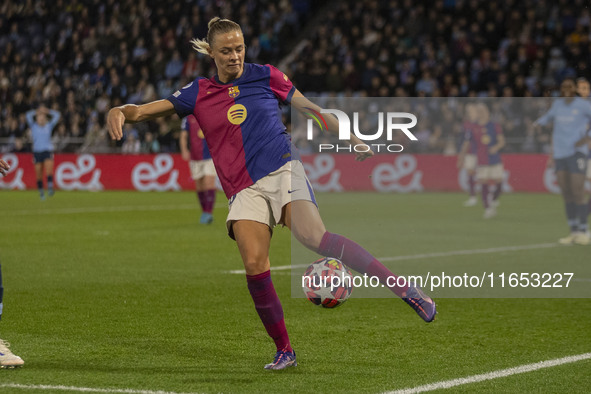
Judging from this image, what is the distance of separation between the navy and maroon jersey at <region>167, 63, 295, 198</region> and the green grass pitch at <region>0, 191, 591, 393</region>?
115cm

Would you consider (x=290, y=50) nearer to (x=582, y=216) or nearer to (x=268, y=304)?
(x=582, y=216)

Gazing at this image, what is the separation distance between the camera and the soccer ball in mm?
5816

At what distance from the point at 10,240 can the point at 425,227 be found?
20.4 feet

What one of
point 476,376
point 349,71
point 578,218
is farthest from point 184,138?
point 476,376

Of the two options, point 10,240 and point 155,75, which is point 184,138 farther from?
point 155,75

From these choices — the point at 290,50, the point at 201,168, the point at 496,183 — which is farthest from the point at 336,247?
the point at 290,50

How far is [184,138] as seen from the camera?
16.9 metres

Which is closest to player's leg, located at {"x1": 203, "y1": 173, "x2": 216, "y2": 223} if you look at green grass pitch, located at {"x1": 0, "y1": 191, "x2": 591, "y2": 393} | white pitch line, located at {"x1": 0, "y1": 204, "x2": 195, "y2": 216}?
green grass pitch, located at {"x1": 0, "y1": 191, "x2": 591, "y2": 393}

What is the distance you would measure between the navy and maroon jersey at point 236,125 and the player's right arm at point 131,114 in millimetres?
93

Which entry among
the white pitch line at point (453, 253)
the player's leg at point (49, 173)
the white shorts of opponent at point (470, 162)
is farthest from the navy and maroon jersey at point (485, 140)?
the player's leg at point (49, 173)

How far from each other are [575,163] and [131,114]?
28.0 feet

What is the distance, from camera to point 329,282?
5832 mm

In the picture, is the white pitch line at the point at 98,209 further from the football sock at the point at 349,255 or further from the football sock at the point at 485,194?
the football sock at the point at 349,255

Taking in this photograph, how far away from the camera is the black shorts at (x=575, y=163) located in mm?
12742
